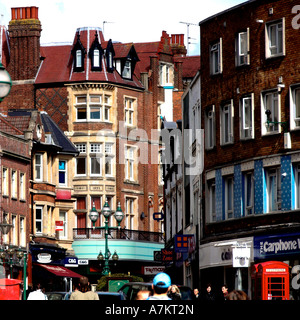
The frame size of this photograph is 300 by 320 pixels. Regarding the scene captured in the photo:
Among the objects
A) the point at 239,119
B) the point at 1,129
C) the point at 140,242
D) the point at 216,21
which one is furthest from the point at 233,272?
the point at 140,242

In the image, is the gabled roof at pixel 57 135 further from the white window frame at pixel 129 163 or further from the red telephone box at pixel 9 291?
the red telephone box at pixel 9 291

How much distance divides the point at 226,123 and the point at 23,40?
36.7m

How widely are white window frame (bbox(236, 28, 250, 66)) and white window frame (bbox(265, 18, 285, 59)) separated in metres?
1.18

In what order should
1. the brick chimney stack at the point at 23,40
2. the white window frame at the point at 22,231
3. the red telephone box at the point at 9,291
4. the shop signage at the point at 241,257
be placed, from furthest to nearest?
the brick chimney stack at the point at 23,40 → the white window frame at the point at 22,231 → the red telephone box at the point at 9,291 → the shop signage at the point at 241,257

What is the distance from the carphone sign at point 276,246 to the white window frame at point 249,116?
417 centimetres

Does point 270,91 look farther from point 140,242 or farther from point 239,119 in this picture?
point 140,242

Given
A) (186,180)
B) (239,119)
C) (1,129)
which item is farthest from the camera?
(1,129)

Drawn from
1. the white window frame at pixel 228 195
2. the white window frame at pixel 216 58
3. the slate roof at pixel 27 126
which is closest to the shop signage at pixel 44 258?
the slate roof at pixel 27 126

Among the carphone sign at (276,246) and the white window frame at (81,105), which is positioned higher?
the white window frame at (81,105)

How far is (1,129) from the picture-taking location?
6359 cm

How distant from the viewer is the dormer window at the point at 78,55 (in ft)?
254

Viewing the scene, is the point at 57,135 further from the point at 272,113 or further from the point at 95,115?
the point at 272,113

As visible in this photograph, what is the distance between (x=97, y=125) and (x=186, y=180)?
26.1 metres

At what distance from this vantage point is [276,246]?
3753cm
